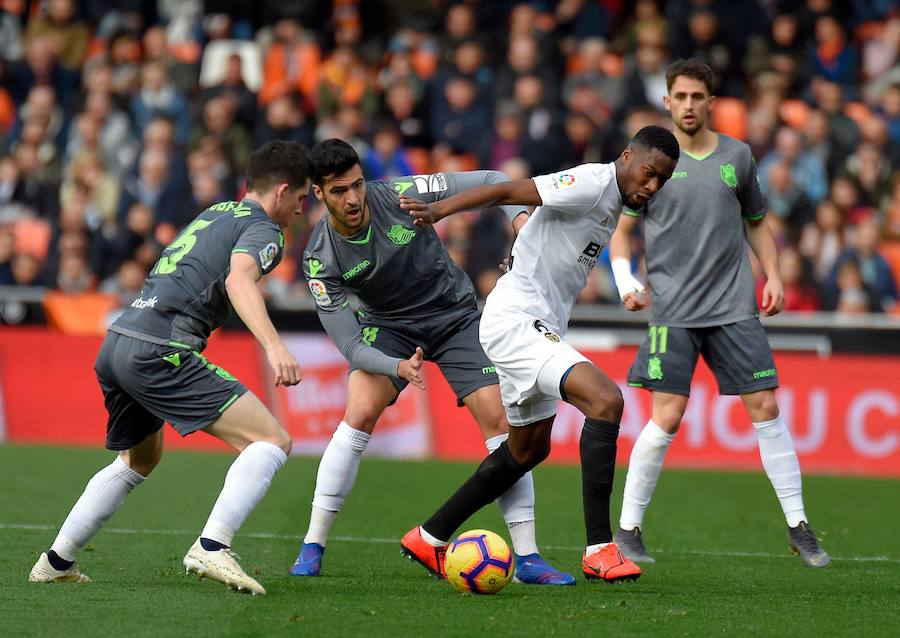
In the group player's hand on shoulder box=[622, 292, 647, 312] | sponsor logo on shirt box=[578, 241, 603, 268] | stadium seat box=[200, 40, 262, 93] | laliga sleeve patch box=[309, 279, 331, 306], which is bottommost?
player's hand on shoulder box=[622, 292, 647, 312]

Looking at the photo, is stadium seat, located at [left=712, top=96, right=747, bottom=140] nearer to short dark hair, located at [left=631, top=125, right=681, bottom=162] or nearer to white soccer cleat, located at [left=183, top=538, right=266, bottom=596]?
short dark hair, located at [left=631, top=125, right=681, bottom=162]

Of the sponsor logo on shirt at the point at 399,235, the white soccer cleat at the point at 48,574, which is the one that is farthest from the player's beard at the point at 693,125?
the white soccer cleat at the point at 48,574

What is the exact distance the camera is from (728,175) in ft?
26.1

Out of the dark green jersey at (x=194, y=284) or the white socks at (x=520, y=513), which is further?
the white socks at (x=520, y=513)

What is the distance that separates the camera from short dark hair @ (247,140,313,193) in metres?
6.66

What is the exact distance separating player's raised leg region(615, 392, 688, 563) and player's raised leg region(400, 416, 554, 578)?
1.11 meters

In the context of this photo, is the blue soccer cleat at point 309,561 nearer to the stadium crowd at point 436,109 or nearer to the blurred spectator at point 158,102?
the stadium crowd at point 436,109

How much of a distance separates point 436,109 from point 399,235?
10.2 metres

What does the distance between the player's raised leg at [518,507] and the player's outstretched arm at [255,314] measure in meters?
1.53

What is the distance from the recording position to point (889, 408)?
43.4 ft

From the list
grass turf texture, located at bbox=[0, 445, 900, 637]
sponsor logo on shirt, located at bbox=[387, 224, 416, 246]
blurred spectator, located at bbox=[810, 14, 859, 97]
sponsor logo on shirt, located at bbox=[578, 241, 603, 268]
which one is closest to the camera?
grass turf texture, located at bbox=[0, 445, 900, 637]

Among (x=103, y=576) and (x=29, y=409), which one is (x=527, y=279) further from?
(x=29, y=409)

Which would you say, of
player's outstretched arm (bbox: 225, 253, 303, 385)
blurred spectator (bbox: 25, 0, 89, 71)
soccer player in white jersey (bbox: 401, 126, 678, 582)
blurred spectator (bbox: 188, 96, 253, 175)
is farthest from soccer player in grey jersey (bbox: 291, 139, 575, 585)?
blurred spectator (bbox: 25, 0, 89, 71)

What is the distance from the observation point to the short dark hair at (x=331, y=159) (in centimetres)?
686
